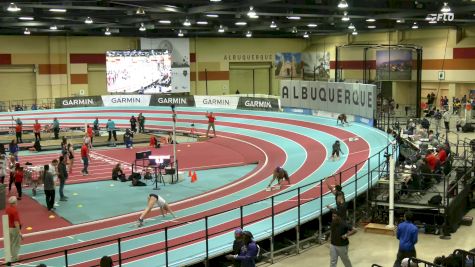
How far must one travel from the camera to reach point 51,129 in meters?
42.6

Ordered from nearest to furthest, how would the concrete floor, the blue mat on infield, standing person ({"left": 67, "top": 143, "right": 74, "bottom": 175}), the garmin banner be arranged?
the concrete floor < the blue mat on infield < standing person ({"left": 67, "top": 143, "right": 74, "bottom": 175}) < the garmin banner

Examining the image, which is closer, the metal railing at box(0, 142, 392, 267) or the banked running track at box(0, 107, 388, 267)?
the metal railing at box(0, 142, 392, 267)

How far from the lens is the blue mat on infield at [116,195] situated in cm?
2096

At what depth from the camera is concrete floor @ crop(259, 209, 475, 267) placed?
15057 millimetres

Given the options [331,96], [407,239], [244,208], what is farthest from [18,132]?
[407,239]

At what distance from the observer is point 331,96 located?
142 ft

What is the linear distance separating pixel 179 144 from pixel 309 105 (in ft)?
41.3

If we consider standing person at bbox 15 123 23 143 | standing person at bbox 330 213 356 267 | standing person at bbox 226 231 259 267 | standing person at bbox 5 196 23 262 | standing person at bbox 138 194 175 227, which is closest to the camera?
Answer: standing person at bbox 226 231 259 267

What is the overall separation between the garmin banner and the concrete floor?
20706mm

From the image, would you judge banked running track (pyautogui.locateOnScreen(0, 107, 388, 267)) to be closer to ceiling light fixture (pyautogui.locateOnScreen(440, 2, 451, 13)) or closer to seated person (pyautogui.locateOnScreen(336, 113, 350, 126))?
seated person (pyautogui.locateOnScreen(336, 113, 350, 126))

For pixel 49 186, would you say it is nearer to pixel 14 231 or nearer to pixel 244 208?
pixel 14 231

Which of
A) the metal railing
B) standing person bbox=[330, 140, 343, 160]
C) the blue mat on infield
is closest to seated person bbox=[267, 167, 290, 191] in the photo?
the metal railing

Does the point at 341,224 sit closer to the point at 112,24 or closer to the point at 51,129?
the point at 51,129

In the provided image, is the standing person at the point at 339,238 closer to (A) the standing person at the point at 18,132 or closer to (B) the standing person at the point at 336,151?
(B) the standing person at the point at 336,151
